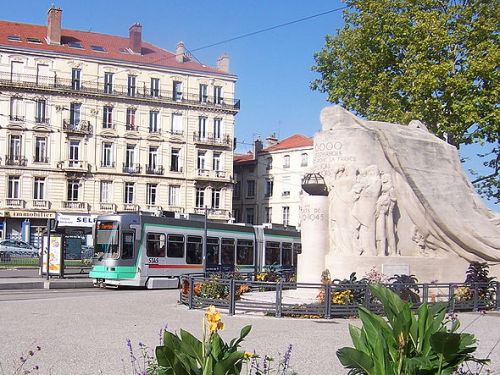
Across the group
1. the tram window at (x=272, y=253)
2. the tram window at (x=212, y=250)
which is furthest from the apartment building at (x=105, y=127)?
the tram window at (x=212, y=250)

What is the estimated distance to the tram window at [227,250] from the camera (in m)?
29.8

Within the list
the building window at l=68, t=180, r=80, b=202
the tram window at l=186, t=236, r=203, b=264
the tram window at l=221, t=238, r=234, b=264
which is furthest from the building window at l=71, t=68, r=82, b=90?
the tram window at l=186, t=236, r=203, b=264

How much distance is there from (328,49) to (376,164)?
18493mm

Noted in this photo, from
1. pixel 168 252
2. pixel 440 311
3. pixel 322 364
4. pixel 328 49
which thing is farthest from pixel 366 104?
pixel 440 311

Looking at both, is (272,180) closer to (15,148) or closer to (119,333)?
(15,148)

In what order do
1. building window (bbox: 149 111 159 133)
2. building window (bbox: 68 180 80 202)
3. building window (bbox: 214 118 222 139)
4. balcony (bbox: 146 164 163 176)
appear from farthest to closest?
1. building window (bbox: 214 118 222 139)
2. building window (bbox: 149 111 159 133)
3. balcony (bbox: 146 164 163 176)
4. building window (bbox: 68 180 80 202)

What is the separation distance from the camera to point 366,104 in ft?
110

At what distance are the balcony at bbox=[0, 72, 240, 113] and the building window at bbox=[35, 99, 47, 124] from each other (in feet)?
3.66

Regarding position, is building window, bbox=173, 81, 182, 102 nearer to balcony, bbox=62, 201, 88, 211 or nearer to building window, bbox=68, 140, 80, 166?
building window, bbox=68, 140, 80, 166

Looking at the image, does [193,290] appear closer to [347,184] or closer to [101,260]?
[347,184]

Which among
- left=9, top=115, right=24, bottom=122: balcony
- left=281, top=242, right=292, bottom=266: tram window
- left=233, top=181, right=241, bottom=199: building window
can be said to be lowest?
left=281, top=242, right=292, bottom=266: tram window

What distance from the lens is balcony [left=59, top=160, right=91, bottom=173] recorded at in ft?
194

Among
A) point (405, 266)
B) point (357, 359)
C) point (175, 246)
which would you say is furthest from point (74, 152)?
point (357, 359)

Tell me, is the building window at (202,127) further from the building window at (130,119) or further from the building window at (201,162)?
the building window at (130,119)
